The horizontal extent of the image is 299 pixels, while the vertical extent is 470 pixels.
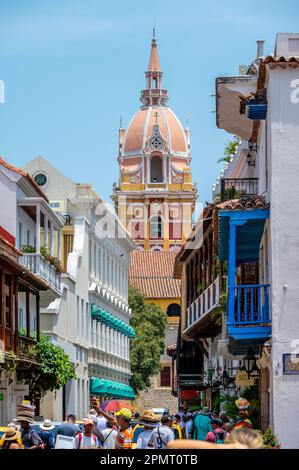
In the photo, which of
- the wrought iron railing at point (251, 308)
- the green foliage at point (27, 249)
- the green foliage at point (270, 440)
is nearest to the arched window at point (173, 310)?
the green foliage at point (27, 249)

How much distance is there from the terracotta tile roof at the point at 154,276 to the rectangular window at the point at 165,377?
631 cm

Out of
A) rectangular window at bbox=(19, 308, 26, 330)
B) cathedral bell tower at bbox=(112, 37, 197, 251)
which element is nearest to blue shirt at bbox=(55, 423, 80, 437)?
rectangular window at bbox=(19, 308, 26, 330)

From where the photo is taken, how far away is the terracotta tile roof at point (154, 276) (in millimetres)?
116625

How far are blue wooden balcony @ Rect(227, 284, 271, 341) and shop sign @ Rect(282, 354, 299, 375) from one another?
102cm

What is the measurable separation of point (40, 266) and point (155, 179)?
10654 centimetres

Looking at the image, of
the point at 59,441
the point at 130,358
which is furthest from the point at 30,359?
the point at 130,358

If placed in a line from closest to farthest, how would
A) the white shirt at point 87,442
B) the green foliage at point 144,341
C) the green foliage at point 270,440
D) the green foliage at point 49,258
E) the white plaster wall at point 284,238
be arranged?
1. the white shirt at point 87,442
2. the green foliage at point 270,440
3. the white plaster wall at point 284,238
4. the green foliage at point 49,258
5. the green foliage at point 144,341

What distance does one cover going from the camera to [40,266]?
4278 cm

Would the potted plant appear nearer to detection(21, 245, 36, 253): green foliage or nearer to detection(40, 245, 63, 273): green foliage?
detection(21, 245, 36, 253): green foliage

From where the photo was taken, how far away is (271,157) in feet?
79.8

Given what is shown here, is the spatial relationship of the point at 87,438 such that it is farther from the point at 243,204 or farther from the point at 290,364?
the point at 243,204

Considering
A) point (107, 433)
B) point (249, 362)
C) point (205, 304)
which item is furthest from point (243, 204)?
point (205, 304)

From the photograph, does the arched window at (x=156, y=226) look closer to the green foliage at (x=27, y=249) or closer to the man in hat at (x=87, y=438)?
the green foliage at (x=27, y=249)

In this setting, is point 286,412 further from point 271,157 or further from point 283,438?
point 271,157
